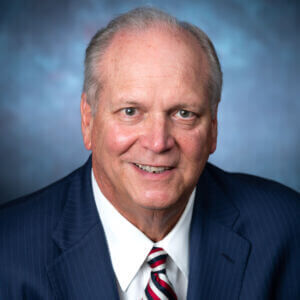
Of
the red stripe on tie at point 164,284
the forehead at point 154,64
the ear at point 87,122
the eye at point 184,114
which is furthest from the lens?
the ear at point 87,122

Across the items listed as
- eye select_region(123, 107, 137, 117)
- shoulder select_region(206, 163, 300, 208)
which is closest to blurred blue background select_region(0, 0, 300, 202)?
shoulder select_region(206, 163, 300, 208)

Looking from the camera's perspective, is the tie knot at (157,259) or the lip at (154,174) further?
the tie knot at (157,259)

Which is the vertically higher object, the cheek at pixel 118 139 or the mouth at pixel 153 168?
the cheek at pixel 118 139

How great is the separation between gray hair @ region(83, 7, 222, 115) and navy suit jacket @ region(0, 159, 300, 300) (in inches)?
23.9

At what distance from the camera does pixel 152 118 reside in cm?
288

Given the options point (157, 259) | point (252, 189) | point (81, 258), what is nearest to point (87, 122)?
point (81, 258)

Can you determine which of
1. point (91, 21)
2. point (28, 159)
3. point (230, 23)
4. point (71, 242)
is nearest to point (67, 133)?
point (28, 159)

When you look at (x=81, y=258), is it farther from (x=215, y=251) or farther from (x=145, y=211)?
(x=215, y=251)

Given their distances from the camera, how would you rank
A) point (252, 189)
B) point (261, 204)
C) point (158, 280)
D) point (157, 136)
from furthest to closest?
point (252, 189)
point (261, 204)
point (158, 280)
point (157, 136)

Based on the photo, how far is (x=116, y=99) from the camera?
2.94 metres

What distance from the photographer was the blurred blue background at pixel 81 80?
5254 mm

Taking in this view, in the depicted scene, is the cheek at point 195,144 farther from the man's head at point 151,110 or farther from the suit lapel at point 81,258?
the suit lapel at point 81,258

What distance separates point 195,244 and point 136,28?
1.33m

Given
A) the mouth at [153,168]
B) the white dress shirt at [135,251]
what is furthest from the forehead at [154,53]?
the white dress shirt at [135,251]
